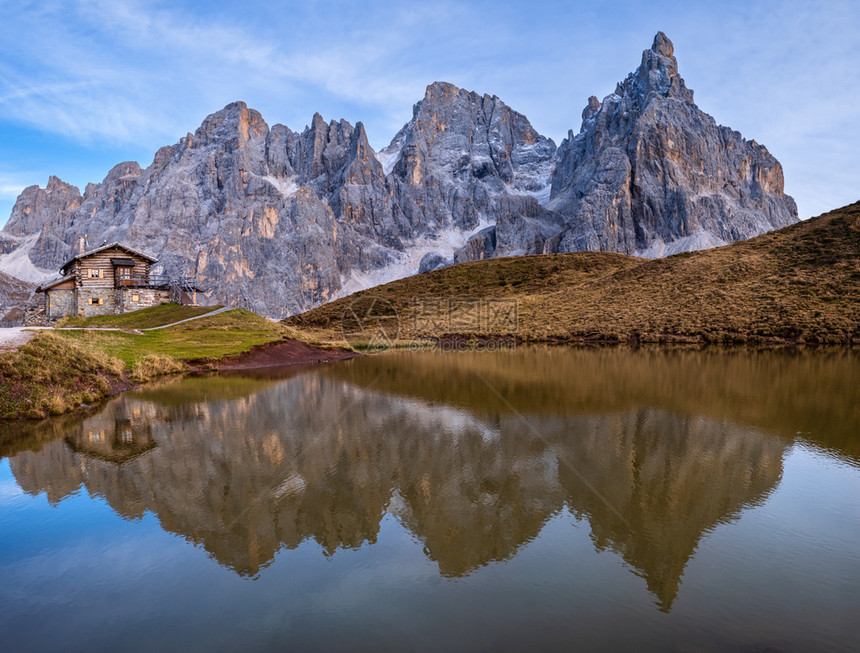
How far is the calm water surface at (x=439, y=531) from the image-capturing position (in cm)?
575

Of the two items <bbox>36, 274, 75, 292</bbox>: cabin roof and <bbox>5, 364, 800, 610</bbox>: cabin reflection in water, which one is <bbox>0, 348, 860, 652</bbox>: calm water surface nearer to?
<bbox>5, 364, 800, 610</bbox>: cabin reflection in water

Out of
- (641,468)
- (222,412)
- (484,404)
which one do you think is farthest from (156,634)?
(484,404)

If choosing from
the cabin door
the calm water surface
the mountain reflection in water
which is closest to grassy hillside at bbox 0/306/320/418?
the mountain reflection in water

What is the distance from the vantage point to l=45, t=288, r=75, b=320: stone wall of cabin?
5969cm

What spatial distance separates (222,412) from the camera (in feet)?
60.4

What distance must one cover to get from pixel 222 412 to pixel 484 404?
1001 cm

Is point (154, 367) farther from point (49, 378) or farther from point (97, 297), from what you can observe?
point (97, 297)

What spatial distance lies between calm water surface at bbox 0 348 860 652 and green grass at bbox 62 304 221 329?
38.2 m

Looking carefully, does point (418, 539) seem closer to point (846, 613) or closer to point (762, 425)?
point (846, 613)

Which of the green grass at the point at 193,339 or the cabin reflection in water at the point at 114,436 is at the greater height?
the green grass at the point at 193,339

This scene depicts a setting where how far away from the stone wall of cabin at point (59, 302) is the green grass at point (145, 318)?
234 inches

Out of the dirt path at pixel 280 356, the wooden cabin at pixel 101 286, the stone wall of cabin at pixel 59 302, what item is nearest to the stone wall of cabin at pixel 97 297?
the wooden cabin at pixel 101 286

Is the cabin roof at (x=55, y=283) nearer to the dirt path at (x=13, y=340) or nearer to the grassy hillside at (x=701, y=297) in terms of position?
the grassy hillside at (x=701, y=297)

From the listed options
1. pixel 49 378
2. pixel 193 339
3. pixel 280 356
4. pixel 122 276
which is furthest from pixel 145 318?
pixel 49 378
